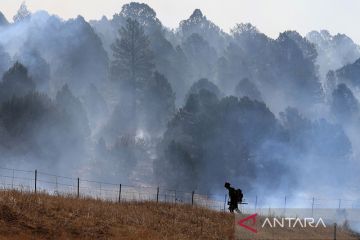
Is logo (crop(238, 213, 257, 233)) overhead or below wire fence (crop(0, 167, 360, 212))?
below

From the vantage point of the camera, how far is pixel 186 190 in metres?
70.6

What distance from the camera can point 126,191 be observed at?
72062 millimetres

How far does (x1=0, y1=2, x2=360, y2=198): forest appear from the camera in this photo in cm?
7088

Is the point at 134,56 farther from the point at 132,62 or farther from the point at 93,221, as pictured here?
the point at 93,221

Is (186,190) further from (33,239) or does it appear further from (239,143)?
(33,239)

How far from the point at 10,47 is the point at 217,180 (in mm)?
47896

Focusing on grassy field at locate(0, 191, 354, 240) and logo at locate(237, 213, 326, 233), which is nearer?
grassy field at locate(0, 191, 354, 240)

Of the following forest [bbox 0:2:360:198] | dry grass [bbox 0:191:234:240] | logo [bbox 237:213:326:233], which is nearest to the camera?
dry grass [bbox 0:191:234:240]

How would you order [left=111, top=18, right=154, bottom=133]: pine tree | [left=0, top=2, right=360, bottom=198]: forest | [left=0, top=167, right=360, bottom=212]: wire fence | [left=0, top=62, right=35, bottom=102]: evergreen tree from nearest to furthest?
[left=0, top=167, right=360, bottom=212]: wire fence → [left=0, top=62, right=35, bottom=102]: evergreen tree → [left=0, top=2, right=360, bottom=198]: forest → [left=111, top=18, right=154, bottom=133]: pine tree

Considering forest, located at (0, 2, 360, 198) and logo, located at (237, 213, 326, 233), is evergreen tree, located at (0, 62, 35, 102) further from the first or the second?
logo, located at (237, 213, 326, 233)

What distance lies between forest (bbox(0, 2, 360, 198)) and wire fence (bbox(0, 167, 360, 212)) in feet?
3.91

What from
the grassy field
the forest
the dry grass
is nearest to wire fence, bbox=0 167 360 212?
the forest

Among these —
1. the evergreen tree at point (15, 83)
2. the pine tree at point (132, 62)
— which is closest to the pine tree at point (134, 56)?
the pine tree at point (132, 62)

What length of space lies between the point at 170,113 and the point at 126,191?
2249 centimetres
